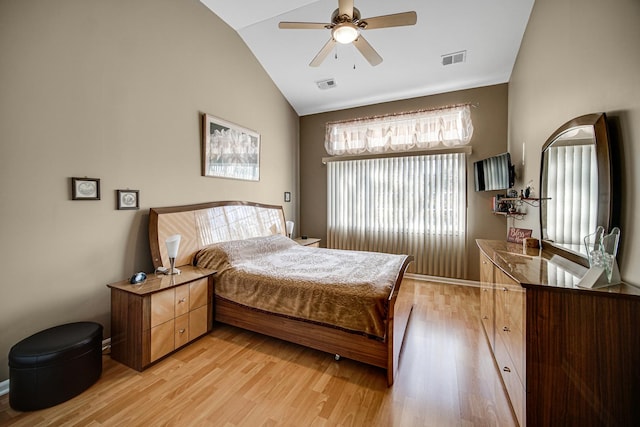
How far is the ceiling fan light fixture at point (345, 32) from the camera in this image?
6.59ft

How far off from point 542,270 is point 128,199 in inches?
131

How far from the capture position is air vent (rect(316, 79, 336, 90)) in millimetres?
3974

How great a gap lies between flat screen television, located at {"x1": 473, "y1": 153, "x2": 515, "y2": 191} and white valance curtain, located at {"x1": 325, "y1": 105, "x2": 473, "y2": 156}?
1.88ft

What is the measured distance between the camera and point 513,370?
147 cm

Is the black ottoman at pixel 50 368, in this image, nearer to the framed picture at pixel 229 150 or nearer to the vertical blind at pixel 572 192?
the framed picture at pixel 229 150

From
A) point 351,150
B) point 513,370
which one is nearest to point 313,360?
point 513,370

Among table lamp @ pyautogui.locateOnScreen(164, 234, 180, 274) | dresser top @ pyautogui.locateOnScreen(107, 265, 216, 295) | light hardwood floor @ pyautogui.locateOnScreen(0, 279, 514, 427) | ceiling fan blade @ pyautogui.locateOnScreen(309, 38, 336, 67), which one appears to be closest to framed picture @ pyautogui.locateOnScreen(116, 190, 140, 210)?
table lamp @ pyautogui.locateOnScreen(164, 234, 180, 274)

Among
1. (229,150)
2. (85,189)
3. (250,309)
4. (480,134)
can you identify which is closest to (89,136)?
(85,189)

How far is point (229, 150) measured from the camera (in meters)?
3.40

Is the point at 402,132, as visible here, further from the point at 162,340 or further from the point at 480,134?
the point at 162,340

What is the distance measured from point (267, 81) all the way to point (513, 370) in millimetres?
4610

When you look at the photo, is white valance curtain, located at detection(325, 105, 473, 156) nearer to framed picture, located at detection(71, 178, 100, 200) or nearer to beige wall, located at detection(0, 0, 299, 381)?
beige wall, located at detection(0, 0, 299, 381)

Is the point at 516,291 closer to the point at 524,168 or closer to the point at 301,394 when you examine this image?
the point at 301,394

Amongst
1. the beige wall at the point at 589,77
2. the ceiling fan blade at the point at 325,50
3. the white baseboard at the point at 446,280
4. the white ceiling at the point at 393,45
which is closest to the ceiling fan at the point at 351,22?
the ceiling fan blade at the point at 325,50
